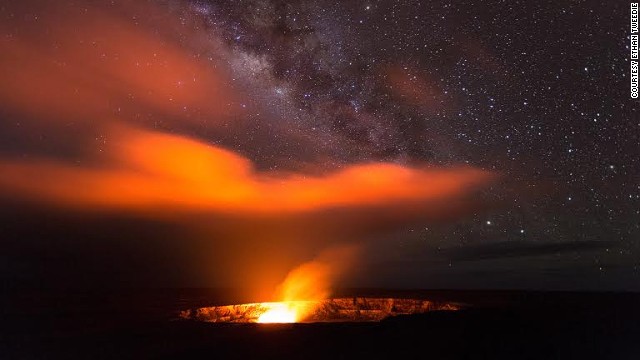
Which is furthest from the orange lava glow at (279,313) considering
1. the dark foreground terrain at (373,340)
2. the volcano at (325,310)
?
the dark foreground terrain at (373,340)

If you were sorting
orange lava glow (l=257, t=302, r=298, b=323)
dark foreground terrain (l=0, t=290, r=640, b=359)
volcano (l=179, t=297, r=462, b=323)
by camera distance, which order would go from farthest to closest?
orange lava glow (l=257, t=302, r=298, b=323) < volcano (l=179, t=297, r=462, b=323) < dark foreground terrain (l=0, t=290, r=640, b=359)

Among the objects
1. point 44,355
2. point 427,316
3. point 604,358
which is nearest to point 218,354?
point 44,355

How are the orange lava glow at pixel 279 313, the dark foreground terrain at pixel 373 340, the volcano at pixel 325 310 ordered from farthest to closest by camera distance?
the orange lava glow at pixel 279 313 < the volcano at pixel 325 310 < the dark foreground terrain at pixel 373 340

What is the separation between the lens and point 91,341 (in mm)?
20281

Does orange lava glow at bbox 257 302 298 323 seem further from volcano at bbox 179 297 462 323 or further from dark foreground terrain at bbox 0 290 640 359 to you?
dark foreground terrain at bbox 0 290 640 359

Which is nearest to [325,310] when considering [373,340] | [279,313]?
[279,313]

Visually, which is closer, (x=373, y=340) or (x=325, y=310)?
(x=373, y=340)

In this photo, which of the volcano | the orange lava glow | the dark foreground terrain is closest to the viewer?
the dark foreground terrain

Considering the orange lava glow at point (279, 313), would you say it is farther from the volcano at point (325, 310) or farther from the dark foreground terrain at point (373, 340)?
the dark foreground terrain at point (373, 340)

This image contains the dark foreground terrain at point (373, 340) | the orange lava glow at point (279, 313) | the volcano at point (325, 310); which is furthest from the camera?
the orange lava glow at point (279, 313)

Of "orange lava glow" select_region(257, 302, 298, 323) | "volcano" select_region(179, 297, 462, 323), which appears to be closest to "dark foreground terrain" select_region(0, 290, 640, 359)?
"volcano" select_region(179, 297, 462, 323)

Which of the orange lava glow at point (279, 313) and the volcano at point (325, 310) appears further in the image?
the orange lava glow at point (279, 313)

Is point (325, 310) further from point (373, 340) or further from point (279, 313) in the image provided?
point (373, 340)

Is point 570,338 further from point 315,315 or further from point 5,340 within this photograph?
point 5,340
